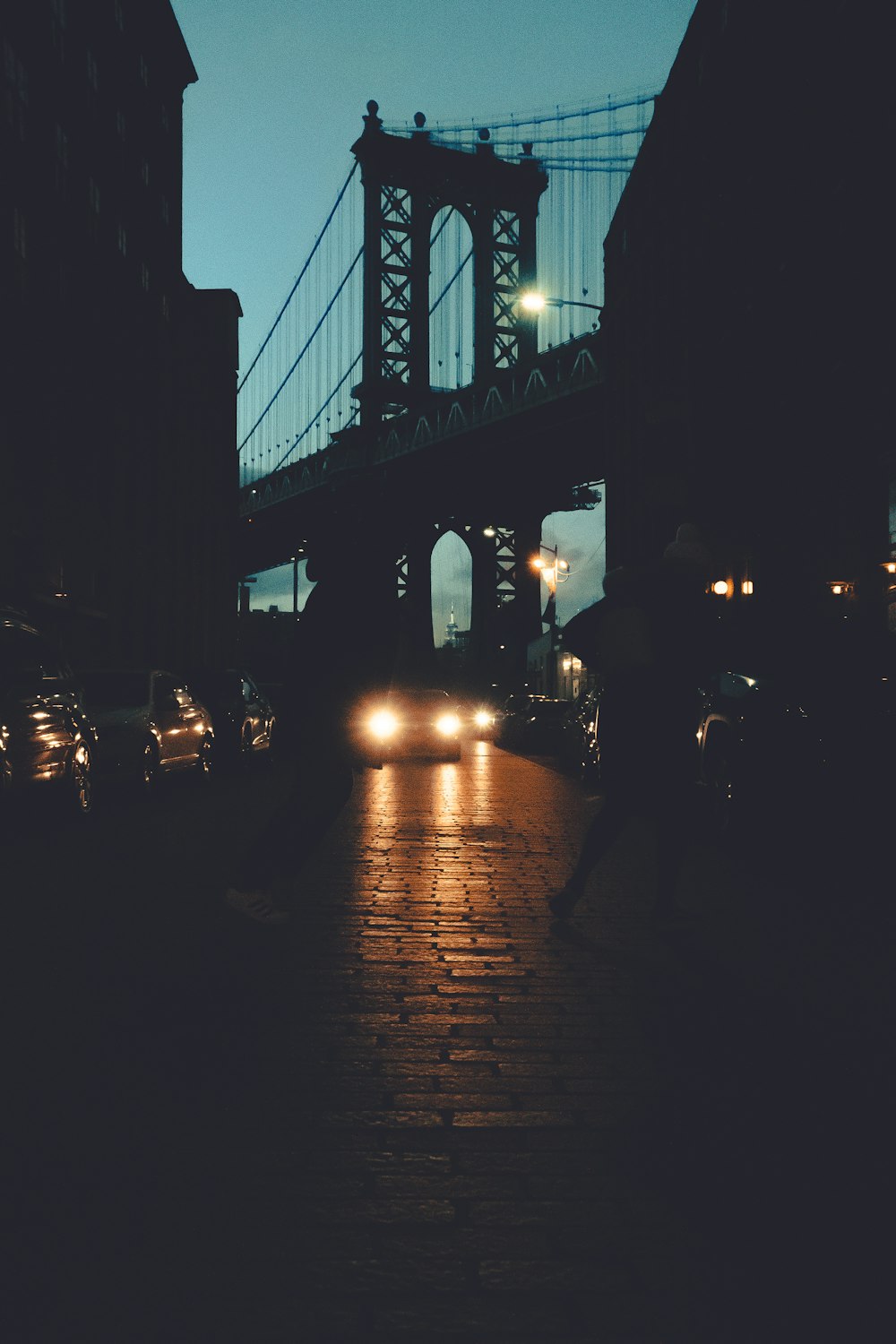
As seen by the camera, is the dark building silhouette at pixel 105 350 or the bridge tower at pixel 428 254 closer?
the dark building silhouette at pixel 105 350

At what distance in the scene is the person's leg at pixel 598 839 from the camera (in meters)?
6.23

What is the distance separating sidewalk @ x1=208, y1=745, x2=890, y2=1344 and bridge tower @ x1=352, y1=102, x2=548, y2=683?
216 ft

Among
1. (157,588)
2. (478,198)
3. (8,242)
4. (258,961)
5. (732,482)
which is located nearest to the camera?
(258,961)

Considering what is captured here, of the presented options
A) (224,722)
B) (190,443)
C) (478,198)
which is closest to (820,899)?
(224,722)

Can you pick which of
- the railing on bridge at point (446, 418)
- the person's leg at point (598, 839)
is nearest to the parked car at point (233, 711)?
the person's leg at point (598, 839)

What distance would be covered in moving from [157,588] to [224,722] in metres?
25.9

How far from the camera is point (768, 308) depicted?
1229 inches

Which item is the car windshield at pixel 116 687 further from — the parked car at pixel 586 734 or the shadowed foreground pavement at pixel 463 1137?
the shadowed foreground pavement at pixel 463 1137

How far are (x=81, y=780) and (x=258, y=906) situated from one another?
6.74 metres

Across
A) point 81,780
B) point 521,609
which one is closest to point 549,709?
point 81,780

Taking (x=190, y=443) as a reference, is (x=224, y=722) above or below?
below

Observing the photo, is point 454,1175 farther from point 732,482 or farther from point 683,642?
point 732,482

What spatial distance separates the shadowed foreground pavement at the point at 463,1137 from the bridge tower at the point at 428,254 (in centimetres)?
6588

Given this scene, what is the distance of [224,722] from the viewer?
22.3m
